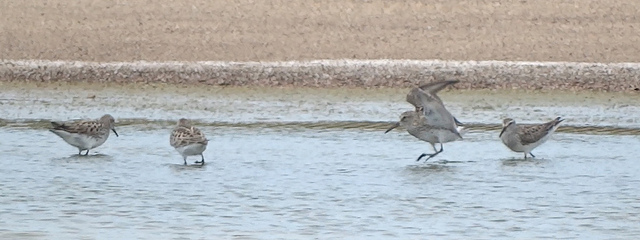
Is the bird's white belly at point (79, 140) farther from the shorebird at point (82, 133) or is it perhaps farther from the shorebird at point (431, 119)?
the shorebird at point (431, 119)

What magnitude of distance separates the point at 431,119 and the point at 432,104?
13 cm

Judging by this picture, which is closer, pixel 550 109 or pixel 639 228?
pixel 639 228

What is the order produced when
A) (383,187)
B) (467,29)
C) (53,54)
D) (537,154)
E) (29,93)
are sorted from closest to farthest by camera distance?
(383,187) → (537,154) → (29,93) → (53,54) → (467,29)


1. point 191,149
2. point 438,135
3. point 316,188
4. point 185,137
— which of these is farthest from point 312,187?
point 438,135

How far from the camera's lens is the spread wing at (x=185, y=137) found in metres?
12.0

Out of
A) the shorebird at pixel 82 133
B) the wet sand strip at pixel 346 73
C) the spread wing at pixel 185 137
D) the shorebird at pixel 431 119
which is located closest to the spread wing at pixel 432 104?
the shorebird at pixel 431 119

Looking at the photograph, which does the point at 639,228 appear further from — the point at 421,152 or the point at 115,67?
the point at 115,67

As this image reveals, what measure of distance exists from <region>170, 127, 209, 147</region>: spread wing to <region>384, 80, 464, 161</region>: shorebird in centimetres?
172

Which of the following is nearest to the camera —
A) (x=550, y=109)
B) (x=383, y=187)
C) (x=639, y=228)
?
(x=639, y=228)

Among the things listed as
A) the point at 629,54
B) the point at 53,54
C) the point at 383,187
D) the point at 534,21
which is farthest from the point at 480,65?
the point at 383,187

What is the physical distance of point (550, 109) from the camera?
16.5 m

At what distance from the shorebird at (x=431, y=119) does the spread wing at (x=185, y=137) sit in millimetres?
1720

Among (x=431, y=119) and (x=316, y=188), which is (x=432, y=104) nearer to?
(x=431, y=119)

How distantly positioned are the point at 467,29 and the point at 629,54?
2826 millimetres
